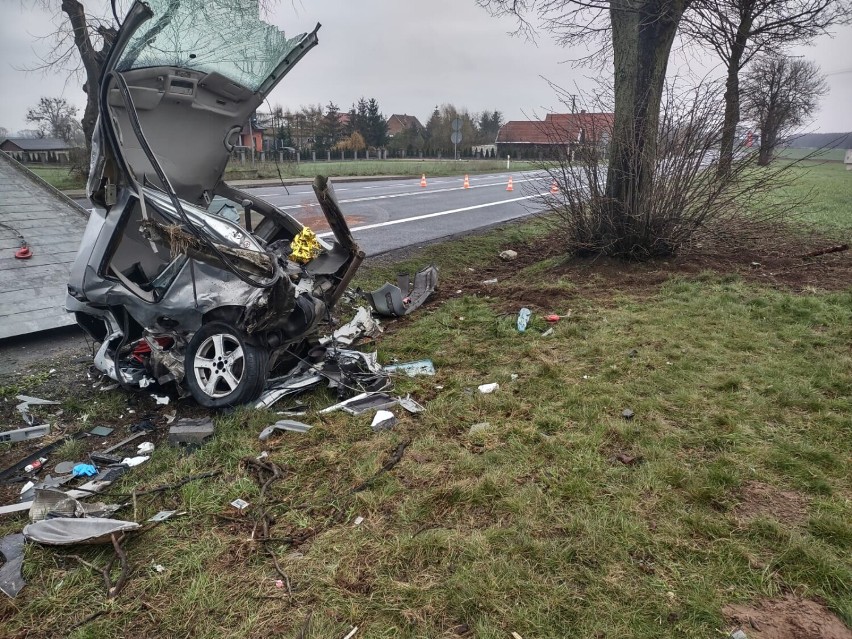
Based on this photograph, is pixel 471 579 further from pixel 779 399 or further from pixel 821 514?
pixel 779 399

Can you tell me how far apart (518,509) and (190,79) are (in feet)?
13.3

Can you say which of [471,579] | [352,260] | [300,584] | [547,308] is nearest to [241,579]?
[300,584]

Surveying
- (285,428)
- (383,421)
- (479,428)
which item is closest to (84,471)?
(285,428)

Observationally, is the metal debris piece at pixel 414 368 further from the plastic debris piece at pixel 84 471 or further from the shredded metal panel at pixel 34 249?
the shredded metal panel at pixel 34 249

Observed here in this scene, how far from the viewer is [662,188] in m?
7.18

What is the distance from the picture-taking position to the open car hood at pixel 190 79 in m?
3.87

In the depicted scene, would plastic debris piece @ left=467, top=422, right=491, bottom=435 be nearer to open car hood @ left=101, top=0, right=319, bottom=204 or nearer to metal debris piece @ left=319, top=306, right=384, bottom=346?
metal debris piece @ left=319, top=306, right=384, bottom=346

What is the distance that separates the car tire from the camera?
400cm

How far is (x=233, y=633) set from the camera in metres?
2.15

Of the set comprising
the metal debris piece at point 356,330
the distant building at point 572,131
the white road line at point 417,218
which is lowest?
the metal debris piece at point 356,330

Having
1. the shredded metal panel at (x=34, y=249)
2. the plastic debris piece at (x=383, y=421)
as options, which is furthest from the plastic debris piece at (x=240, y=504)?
the shredded metal panel at (x=34, y=249)

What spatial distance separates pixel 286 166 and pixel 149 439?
2701cm

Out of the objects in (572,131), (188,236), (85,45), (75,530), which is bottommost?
(75,530)

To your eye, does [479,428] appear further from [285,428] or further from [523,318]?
[523,318]
